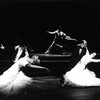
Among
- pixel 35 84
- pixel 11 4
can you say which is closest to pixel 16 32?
pixel 11 4

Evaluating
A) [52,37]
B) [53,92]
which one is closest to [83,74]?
[53,92]

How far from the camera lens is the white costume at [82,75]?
865 cm

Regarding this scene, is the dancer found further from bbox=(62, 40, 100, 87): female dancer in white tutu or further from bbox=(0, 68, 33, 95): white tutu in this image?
bbox=(0, 68, 33, 95): white tutu

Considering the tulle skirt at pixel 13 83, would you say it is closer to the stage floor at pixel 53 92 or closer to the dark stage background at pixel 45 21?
the stage floor at pixel 53 92

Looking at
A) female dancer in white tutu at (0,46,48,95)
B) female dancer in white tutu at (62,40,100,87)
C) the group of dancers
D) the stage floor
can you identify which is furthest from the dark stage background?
female dancer in white tutu at (0,46,48,95)

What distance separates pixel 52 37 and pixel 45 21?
57 cm

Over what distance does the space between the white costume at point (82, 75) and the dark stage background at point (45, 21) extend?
0.71m

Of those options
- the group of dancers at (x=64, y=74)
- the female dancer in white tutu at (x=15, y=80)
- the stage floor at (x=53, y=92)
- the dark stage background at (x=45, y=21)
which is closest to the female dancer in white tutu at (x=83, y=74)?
the group of dancers at (x=64, y=74)

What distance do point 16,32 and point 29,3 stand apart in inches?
40.7

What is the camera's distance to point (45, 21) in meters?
9.68

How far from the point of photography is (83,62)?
8.98 metres

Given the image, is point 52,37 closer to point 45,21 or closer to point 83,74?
point 45,21

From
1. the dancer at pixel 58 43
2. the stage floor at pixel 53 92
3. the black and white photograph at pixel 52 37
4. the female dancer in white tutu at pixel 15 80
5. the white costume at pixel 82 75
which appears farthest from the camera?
the dancer at pixel 58 43

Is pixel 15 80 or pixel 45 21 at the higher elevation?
pixel 45 21
